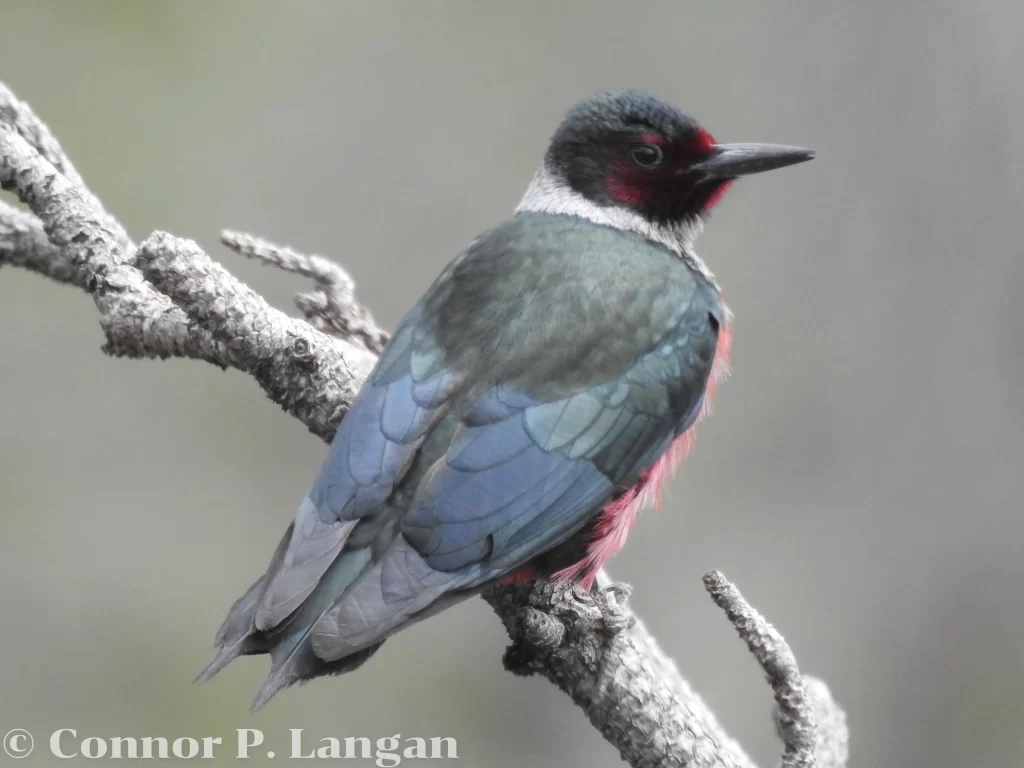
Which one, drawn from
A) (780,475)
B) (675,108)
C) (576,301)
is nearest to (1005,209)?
(780,475)

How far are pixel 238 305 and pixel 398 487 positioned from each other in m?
0.56

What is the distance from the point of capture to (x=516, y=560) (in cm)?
291

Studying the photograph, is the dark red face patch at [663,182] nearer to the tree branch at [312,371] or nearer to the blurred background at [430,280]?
the tree branch at [312,371]

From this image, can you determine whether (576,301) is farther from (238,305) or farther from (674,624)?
(674,624)

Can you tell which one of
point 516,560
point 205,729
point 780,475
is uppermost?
point 516,560

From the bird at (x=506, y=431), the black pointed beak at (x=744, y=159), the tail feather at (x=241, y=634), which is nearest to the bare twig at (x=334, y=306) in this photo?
the bird at (x=506, y=431)

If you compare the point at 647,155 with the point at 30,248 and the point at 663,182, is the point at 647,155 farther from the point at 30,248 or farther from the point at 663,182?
the point at 30,248

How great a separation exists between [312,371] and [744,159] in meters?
1.30

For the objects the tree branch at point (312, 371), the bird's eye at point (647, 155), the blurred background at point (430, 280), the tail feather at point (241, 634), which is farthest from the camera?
the blurred background at point (430, 280)

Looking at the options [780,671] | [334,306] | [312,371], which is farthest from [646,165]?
[780,671]

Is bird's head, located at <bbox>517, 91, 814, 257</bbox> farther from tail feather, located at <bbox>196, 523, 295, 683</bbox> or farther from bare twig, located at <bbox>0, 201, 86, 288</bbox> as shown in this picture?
tail feather, located at <bbox>196, 523, 295, 683</bbox>

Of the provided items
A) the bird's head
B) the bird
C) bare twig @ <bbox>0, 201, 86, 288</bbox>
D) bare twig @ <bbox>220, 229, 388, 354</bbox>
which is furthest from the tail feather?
the bird's head

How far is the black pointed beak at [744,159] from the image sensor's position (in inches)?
146

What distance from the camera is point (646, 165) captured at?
3.87 meters
